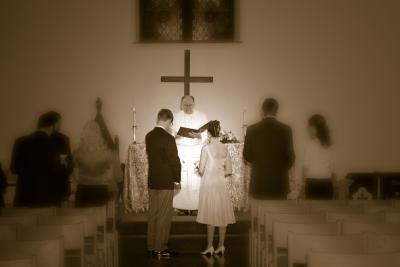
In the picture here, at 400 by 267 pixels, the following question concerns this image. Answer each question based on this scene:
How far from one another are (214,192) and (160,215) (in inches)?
27.2

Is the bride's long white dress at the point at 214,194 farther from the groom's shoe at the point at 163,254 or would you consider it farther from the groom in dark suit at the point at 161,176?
the groom's shoe at the point at 163,254

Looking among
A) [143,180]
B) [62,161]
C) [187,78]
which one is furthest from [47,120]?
[187,78]

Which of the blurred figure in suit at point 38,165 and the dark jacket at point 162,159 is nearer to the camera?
the blurred figure in suit at point 38,165

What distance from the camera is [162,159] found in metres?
7.08

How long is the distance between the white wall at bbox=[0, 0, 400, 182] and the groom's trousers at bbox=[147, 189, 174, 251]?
3477 millimetres

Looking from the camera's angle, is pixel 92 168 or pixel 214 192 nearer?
pixel 92 168

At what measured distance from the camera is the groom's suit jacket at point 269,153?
22.9 ft

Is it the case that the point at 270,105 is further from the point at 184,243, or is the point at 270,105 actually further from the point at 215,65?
the point at 215,65

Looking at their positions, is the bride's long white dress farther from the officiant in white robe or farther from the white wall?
the white wall

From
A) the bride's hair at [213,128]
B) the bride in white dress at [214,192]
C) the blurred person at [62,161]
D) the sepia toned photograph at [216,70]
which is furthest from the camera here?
the sepia toned photograph at [216,70]

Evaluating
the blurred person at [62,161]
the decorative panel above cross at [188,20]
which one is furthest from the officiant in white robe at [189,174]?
the decorative panel above cross at [188,20]

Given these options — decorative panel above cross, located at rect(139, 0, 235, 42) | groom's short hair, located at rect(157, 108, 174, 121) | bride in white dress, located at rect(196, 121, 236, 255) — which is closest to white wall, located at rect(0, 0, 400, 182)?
decorative panel above cross, located at rect(139, 0, 235, 42)

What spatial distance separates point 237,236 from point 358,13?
486 cm

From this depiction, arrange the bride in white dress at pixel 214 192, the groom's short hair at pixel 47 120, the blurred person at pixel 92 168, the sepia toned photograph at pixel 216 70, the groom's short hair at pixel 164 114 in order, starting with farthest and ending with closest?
the sepia toned photograph at pixel 216 70, the bride in white dress at pixel 214 192, the groom's short hair at pixel 164 114, the blurred person at pixel 92 168, the groom's short hair at pixel 47 120
